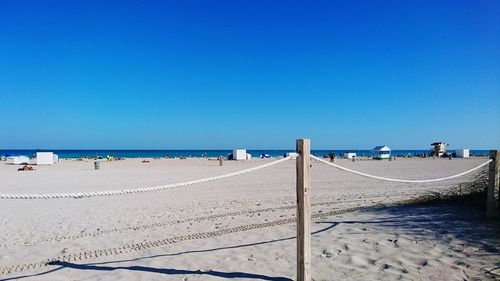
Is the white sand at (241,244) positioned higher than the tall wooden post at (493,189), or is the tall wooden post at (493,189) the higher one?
the tall wooden post at (493,189)

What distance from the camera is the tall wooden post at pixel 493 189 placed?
5143mm

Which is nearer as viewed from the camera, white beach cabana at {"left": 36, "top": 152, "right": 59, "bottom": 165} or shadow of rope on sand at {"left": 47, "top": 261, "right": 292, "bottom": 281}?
shadow of rope on sand at {"left": 47, "top": 261, "right": 292, "bottom": 281}

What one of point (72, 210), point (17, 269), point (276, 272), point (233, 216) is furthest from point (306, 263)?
point (72, 210)

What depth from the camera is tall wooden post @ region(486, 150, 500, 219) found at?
5143mm

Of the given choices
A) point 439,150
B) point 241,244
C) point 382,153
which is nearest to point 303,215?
point 241,244

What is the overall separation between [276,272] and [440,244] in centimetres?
209

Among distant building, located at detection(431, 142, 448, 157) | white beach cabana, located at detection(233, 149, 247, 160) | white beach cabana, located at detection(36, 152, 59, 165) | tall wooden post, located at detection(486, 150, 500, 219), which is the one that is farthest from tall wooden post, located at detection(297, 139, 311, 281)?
distant building, located at detection(431, 142, 448, 157)

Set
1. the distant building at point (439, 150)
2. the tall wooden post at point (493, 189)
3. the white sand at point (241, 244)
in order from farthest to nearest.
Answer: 1. the distant building at point (439, 150)
2. the tall wooden post at point (493, 189)
3. the white sand at point (241, 244)

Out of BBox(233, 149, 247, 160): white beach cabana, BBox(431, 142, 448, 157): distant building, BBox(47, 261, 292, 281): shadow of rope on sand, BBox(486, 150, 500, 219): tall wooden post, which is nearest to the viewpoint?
BBox(47, 261, 292, 281): shadow of rope on sand

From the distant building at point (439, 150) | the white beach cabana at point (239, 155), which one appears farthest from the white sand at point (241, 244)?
the distant building at point (439, 150)

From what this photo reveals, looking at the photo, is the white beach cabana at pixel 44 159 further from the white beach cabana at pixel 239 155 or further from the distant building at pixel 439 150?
the distant building at pixel 439 150

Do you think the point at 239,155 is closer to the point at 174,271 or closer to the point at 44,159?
the point at 44,159

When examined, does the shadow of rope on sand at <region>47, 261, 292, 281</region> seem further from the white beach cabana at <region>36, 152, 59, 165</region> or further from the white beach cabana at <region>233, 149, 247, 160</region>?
the white beach cabana at <region>233, 149, 247, 160</region>

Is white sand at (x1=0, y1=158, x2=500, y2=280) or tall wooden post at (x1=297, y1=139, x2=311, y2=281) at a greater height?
tall wooden post at (x1=297, y1=139, x2=311, y2=281)
